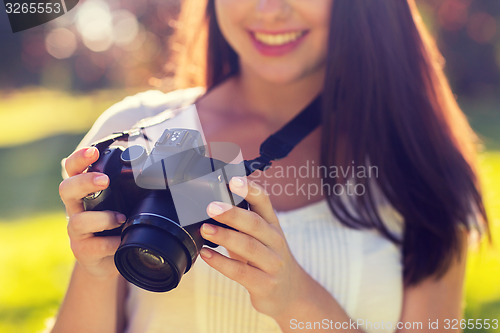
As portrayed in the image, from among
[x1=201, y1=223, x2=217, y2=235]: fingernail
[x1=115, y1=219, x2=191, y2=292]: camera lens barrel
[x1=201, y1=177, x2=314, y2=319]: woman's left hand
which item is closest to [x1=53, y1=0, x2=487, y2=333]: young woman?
[x1=201, y1=177, x2=314, y2=319]: woman's left hand

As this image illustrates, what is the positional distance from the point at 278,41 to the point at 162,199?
0.56 m

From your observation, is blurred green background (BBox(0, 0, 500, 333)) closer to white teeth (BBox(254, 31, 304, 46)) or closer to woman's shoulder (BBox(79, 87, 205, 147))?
woman's shoulder (BBox(79, 87, 205, 147))

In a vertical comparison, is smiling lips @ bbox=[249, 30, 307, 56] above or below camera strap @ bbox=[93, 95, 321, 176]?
above

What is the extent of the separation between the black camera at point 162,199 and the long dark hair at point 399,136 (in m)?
0.44

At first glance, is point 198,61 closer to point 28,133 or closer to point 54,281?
point 54,281

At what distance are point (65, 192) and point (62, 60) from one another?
7.65 m

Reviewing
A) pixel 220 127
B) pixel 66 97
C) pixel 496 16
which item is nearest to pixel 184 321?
pixel 220 127

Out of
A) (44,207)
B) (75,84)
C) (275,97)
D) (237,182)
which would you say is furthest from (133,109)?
(75,84)

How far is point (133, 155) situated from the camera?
40.1 inches

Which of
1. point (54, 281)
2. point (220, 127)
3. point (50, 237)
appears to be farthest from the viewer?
point (50, 237)

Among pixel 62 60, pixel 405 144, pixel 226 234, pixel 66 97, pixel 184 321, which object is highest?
pixel 226 234

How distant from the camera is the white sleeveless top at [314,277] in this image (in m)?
1.25

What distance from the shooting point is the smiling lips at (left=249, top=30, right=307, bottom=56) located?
133cm

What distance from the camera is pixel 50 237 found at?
3.63 metres
